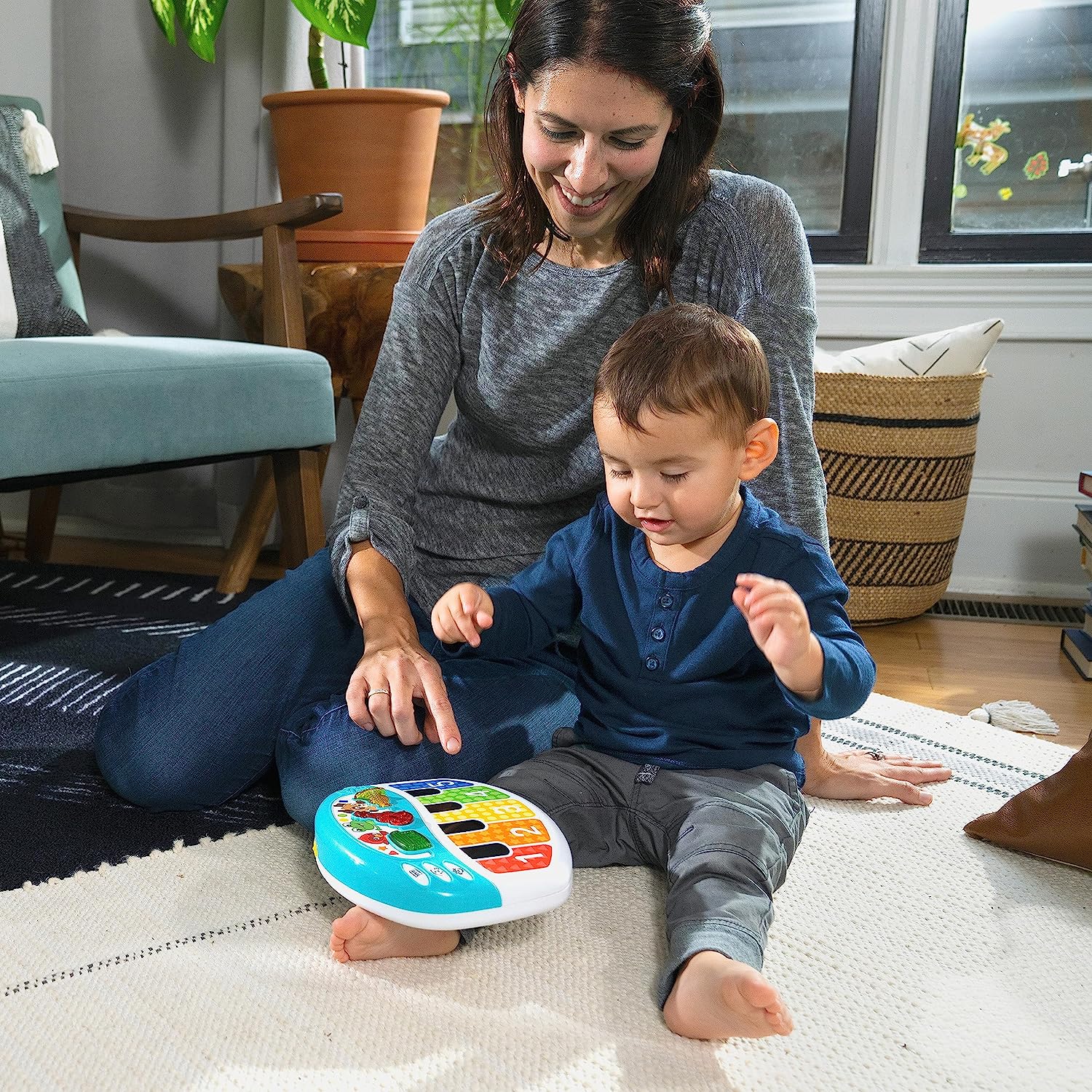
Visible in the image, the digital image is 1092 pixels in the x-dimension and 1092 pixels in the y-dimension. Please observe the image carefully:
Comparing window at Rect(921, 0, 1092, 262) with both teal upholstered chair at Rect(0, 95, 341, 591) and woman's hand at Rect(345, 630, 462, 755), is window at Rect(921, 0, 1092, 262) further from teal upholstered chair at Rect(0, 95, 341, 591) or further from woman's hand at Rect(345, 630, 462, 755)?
woman's hand at Rect(345, 630, 462, 755)

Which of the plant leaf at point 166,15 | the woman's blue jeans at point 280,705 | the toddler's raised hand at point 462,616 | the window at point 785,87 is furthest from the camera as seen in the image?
the window at point 785,87

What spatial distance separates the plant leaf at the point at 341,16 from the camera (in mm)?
2105

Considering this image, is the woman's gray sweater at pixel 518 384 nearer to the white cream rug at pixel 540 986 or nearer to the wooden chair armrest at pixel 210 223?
the white cream rug at pixel 540 986

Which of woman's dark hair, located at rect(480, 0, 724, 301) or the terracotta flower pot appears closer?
woman's dark hair, located at rect(480, 0, 724, 301)

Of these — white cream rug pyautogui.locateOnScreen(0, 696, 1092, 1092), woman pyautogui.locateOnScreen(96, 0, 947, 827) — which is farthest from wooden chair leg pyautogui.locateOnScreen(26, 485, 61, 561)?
white cream rug pyautogui.locateOnScreen(0, 696, 1092, 1092)

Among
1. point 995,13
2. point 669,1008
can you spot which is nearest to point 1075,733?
point 669,1008

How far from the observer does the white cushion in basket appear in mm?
1988

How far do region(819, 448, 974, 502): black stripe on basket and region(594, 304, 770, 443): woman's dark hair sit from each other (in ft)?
3.46

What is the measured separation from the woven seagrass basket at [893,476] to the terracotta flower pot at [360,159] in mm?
840

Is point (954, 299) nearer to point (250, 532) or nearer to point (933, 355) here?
point (933, 355)

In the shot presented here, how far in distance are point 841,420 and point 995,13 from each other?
937 mm

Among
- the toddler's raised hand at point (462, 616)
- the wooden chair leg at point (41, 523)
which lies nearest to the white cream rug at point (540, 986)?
the toddler's raised hand at point (462, 616)

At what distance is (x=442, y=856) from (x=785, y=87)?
6.64ft

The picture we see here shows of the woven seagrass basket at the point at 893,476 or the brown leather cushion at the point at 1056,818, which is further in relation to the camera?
the woven seagrass basket at the point at 893,476
